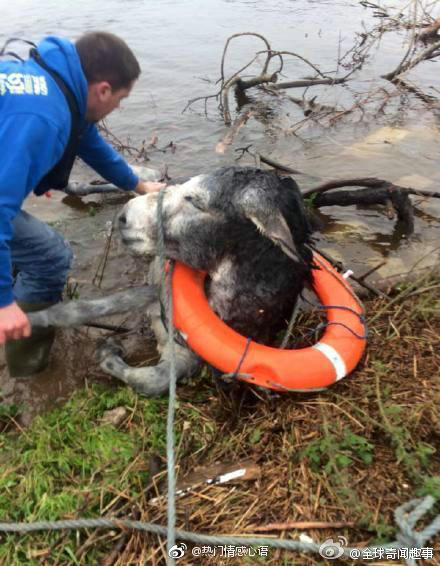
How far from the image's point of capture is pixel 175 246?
144 inches

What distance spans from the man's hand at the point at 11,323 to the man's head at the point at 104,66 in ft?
→ 5.77

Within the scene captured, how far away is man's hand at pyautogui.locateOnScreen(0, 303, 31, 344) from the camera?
3093mm

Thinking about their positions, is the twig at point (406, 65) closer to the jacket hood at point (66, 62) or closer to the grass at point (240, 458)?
the grass at point (240, 458)

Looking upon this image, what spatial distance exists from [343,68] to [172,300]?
1148cm

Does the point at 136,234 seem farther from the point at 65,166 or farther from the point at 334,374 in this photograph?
the point at 334,374

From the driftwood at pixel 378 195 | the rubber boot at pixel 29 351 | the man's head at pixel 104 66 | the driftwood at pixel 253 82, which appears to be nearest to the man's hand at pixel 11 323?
the rubber boot at pixel 29 351

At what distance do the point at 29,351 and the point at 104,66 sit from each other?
2.44m

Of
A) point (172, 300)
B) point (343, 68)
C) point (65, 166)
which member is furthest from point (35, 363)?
point (343, 68)

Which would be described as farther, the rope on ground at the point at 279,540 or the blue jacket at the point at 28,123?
the blue jacket at the point at 28,123

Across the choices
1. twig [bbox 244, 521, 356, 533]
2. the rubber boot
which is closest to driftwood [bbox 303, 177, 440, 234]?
the rubber boot

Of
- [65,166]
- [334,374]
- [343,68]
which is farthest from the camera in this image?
[343,68]

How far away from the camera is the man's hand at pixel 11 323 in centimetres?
309

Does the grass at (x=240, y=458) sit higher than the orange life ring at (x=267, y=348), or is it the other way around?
the orange life ring at (x=267, y=348)

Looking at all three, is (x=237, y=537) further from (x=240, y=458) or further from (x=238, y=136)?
(x=238, y=136)
